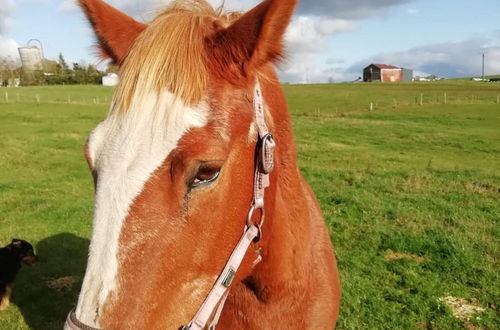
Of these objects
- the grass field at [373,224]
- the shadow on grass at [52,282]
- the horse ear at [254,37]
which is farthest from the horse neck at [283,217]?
the shadow on grass at [52,282]

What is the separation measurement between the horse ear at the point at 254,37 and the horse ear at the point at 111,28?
527 mm

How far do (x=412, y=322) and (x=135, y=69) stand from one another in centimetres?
499

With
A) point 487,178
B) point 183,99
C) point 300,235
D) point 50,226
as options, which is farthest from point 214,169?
A: point 487,178

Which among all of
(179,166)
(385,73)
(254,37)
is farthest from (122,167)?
(385,73)

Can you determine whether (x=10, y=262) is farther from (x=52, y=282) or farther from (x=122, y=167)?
(x=122, y=167)

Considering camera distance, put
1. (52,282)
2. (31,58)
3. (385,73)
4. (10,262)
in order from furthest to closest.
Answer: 1. (385,73)
2. (31,58)
3. (52,282)
4. (10,262)

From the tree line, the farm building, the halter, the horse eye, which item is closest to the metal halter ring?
the halter

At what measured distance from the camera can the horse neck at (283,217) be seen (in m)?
2.34

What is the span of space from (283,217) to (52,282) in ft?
18.5

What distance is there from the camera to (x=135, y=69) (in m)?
1.86

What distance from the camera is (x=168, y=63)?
1.82 m

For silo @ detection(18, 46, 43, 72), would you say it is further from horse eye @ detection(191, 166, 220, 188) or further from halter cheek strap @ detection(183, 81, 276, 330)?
horse eye @ detection(191, 166, 220, 188)

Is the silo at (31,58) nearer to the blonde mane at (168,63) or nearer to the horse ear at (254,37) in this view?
the blonde mane at (168,63)

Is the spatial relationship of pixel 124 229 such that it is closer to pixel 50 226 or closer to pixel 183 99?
pixel 183 99
